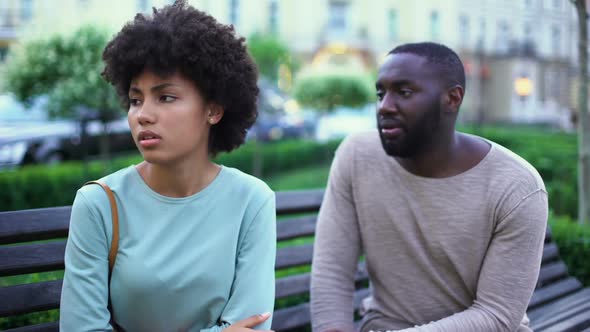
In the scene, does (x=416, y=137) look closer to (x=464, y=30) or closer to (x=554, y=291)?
(x=554, y=291)

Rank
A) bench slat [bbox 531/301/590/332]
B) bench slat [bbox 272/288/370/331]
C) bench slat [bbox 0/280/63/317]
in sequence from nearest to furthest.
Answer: bench slat [bbox 0/280/63/317] < bench slat [bbox 531/301/590/332] < bench slat [bbox 272/288/370/331]

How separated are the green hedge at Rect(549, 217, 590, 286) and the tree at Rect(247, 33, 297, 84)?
781 inches

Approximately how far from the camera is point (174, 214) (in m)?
2.08

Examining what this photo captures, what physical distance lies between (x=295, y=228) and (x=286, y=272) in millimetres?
522

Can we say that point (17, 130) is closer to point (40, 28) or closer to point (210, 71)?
point (40, 28)

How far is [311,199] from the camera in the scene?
3445mm

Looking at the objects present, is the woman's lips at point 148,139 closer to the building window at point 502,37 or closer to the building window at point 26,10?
the building window at point 26,10

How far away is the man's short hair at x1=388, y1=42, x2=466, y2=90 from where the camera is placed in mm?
2471

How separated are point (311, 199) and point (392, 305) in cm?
95

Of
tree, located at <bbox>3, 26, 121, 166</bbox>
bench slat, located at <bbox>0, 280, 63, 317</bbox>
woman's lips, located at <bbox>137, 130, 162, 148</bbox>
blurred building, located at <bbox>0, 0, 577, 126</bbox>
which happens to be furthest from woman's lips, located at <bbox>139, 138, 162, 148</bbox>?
blurred building, located at <bbox>0, 0, 577, 126</bbox>

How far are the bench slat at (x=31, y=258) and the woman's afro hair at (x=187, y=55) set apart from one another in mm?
583

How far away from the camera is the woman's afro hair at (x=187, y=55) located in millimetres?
2074

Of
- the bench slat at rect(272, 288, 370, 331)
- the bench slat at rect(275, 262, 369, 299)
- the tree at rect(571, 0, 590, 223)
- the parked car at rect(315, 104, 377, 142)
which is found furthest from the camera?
the parked car at rect(315, 104, 377, 142)

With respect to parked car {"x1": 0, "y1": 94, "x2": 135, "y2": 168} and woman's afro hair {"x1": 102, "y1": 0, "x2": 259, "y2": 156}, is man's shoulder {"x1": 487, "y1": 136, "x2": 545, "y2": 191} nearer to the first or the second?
woman's afro hair {"x1": 102, "y1": 0, "x2": 259, "y2": 156}
